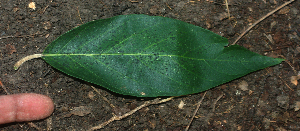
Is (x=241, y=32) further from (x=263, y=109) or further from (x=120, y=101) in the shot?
(x=120, y=101)

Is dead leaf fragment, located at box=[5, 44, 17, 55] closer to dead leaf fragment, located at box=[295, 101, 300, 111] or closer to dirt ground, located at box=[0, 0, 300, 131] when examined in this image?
dirt ground, located at box=[0, 0, 300, 131]

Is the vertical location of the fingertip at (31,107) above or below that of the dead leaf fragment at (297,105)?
above

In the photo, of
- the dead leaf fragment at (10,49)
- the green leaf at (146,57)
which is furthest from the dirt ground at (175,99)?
the green leaf at (146,57)

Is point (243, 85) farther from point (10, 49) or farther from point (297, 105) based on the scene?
point (10, 49)

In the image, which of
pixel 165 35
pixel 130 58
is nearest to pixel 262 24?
pixel 165 35

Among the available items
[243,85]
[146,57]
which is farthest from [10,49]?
[243,85]

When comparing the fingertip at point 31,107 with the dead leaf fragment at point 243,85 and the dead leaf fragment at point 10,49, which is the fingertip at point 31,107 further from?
the dead leaf fragment at point 243,85

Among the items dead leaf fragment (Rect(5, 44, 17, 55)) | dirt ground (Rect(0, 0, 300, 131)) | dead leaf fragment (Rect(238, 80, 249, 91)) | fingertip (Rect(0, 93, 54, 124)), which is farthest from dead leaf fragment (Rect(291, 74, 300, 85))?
dead leaf fragment (Rect(5, 44, 17, 55))
